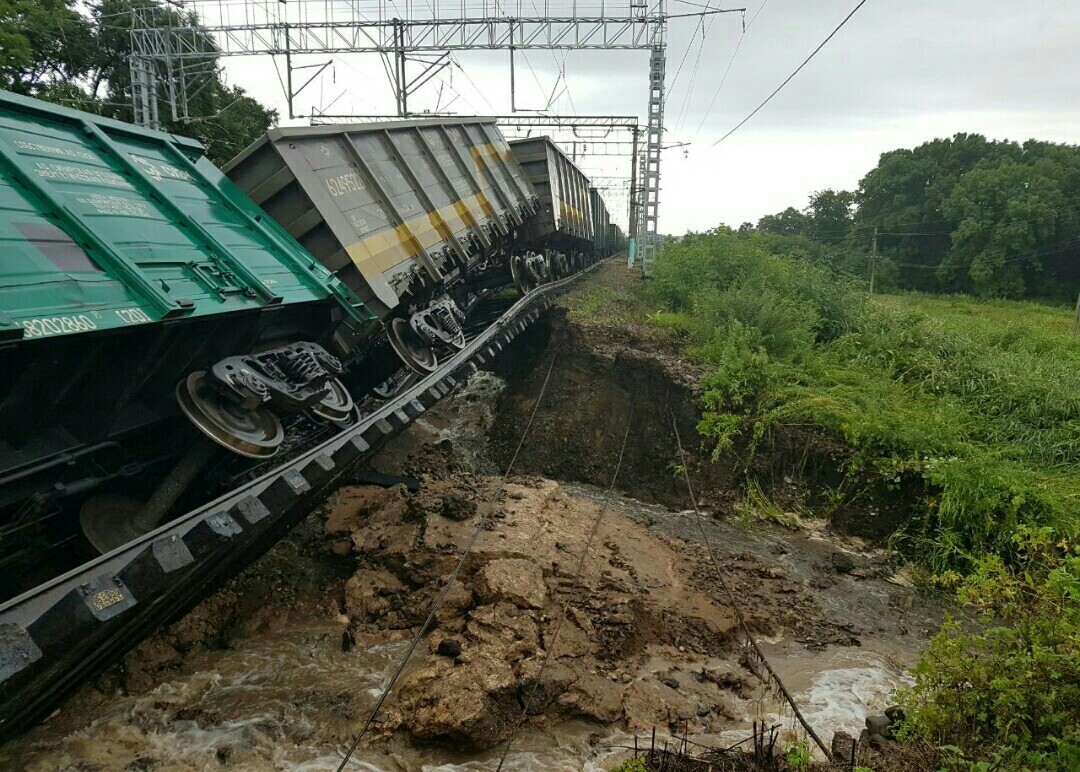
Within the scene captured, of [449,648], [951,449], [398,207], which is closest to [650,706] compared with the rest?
[449,648]

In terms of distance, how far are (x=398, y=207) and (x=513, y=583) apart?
432 centimetres

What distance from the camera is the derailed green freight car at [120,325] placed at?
143 inches

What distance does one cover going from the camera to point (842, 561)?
6613 millimetres

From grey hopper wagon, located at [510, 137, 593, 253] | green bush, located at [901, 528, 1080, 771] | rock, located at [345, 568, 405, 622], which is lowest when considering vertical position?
rock, located at [345, 568, 405, 622]

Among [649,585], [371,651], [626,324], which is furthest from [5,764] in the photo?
[626,324]

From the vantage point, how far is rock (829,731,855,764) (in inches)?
133

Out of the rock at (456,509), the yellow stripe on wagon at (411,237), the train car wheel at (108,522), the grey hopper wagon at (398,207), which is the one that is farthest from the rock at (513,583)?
the yellow stripe on wagon at (411,237)

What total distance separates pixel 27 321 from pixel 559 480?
669 centimetres

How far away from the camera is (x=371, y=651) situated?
490cm

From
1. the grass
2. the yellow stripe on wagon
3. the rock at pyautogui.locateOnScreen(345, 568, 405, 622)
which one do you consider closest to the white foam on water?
the grass

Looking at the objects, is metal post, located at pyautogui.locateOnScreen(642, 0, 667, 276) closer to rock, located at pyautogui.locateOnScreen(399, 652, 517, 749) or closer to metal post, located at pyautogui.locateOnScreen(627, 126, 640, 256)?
metal post, located at pyautogui.locateOnScreen(627, 126, 640, 256)

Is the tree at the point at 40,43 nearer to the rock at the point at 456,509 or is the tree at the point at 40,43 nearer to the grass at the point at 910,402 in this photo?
the grass at the point at 910,402

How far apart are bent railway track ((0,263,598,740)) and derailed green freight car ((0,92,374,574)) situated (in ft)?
1.31

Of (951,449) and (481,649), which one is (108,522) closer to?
(481,649)
